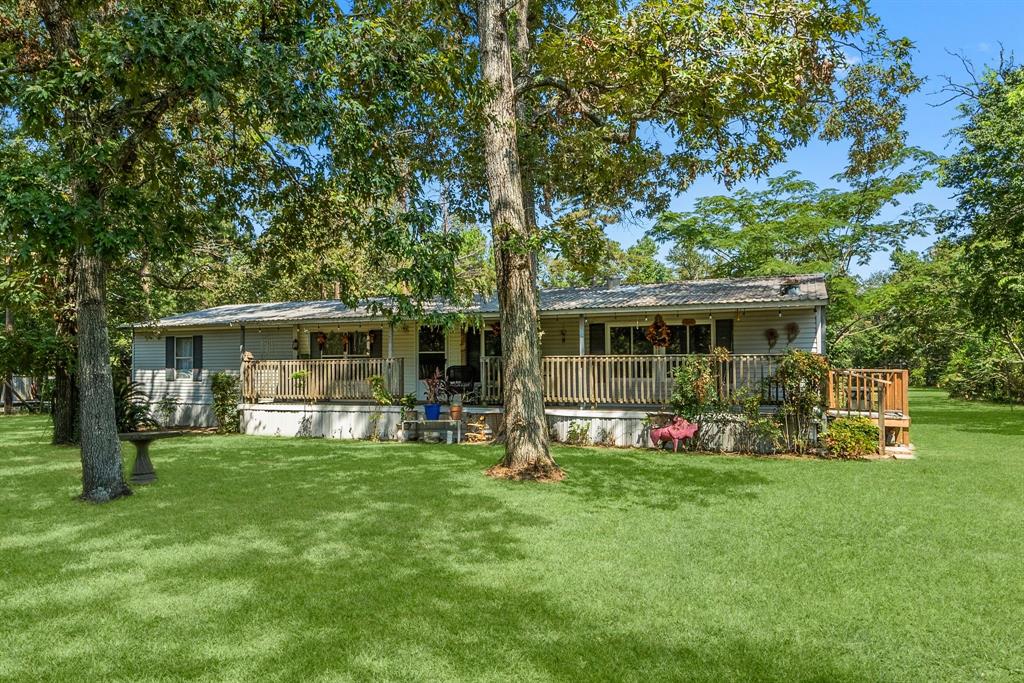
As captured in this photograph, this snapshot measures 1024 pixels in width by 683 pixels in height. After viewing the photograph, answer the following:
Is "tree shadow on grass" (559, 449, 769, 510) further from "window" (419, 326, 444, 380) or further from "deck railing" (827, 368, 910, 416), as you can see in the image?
"window" (419, 326, 444, 380)

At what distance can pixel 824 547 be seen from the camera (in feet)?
18.4

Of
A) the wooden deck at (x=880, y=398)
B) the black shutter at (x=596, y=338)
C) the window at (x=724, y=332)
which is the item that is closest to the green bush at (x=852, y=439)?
the wooden deck at (x=880, y=398)

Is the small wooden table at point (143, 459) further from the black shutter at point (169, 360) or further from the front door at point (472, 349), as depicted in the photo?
the black shutter at point (169, 360)

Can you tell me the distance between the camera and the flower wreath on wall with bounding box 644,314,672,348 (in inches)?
571

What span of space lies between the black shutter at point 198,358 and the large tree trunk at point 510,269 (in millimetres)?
12600

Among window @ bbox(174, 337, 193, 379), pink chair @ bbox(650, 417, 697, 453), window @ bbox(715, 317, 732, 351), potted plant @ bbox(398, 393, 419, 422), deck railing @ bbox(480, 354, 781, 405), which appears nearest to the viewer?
pink chair @ bbox(650, 417, 697, 453)

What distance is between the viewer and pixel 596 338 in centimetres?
1548

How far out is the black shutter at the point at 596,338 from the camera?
15414 millimetres

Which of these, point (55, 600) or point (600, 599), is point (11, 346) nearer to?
point (55, 600)

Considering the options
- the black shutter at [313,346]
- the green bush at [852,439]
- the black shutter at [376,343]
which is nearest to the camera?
the green bush at [852,439]

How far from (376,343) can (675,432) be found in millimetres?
8528

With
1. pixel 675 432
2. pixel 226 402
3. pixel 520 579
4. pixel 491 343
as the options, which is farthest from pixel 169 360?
pixel 520 579

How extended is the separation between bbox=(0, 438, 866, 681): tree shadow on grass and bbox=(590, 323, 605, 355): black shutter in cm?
738

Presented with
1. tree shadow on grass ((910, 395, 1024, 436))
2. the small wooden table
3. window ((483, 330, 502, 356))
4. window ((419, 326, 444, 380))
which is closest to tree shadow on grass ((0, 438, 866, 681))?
the small wooden table
